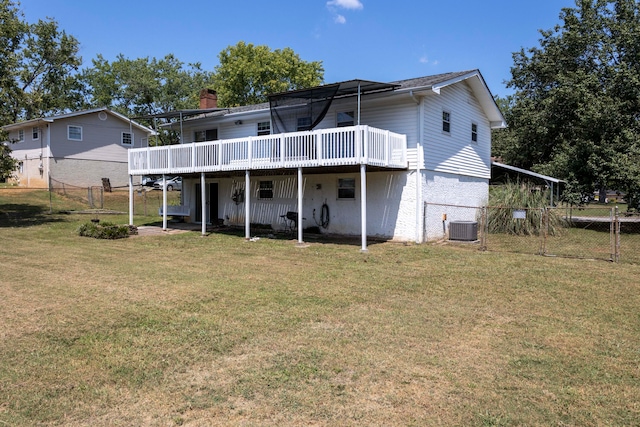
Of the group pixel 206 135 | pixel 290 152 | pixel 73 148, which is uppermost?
pixel 73 148

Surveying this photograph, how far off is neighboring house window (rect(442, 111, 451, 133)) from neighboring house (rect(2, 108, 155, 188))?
64.9 ft

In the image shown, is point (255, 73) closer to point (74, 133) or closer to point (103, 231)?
point (74, 133)

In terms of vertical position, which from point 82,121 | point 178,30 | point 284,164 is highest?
point 178,30

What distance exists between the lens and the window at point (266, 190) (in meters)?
18.4

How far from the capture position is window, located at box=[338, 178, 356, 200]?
51.8 ft

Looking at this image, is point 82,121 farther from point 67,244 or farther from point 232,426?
point 232,426

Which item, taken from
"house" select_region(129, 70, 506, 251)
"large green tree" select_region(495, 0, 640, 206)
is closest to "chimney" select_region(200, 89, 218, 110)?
"house" select_region(129, 70, 506, 251)

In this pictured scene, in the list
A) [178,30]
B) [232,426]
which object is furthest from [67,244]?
[178,30]

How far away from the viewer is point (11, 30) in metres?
18.0

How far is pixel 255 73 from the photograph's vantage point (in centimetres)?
4044

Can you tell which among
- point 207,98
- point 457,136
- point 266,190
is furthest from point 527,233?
point 207,98

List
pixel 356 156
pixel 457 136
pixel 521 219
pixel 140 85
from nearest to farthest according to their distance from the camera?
pixel 356 156, pixel 521 219, pixel 457 136, pixel 140 85

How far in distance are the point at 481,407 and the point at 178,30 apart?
A: 90.7ft

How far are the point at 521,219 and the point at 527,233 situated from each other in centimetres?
60
